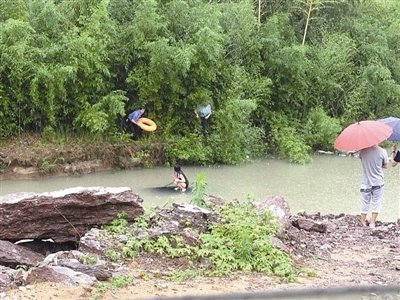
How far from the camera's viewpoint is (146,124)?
49.2 ft

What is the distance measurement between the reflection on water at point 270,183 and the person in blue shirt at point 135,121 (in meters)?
1.21

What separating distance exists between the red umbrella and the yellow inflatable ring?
23.3 feet

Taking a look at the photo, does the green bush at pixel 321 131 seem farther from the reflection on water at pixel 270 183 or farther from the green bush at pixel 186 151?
the green bush at pixel 186 151

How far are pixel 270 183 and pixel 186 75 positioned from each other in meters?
3.63

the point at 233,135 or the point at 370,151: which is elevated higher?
the point at 370,151

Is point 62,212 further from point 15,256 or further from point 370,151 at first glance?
point 370,151

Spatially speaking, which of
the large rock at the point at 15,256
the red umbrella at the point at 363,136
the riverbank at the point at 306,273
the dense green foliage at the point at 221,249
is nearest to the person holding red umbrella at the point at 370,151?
the red umbrella at the point at 363,136

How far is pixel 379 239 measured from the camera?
7.87 m

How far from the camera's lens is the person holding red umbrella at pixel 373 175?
320 inches

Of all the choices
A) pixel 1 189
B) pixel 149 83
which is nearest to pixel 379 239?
pixel 1 189

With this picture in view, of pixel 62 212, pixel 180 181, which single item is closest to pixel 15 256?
pixel 62 212

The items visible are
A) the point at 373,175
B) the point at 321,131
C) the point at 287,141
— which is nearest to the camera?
the point at 373,175

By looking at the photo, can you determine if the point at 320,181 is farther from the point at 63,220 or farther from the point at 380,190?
the point at 63,220

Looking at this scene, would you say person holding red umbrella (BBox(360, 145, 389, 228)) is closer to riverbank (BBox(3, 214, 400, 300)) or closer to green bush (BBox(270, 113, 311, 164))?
riverbank (BBox(3, 214, 400, 300))
